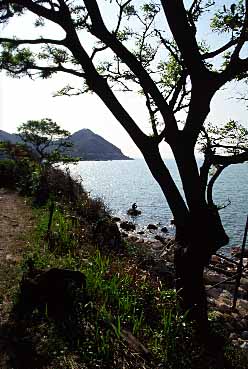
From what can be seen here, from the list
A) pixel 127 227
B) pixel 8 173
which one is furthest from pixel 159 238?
pixel 8 173

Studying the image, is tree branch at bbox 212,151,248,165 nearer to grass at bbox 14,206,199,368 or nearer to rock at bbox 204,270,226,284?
grass at bbox 14,206,199,368

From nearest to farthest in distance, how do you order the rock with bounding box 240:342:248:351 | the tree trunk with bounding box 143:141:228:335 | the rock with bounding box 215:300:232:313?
the tree trunk with bounding box 143:141:228:335 → the rock with bounding box 240:342:248:351 → the rock with bounding box 215:300:232:313

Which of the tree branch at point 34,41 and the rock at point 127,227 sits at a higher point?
the tree branch at point 34,41

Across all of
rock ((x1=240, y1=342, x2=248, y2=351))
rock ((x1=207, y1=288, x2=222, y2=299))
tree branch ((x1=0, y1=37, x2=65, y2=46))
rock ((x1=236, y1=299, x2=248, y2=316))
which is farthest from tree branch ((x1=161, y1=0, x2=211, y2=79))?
rock ((x1=207, y1=288, x2=222, y2=299))

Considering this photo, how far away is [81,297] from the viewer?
605 centimetres

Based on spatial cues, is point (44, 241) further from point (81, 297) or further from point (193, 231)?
point (193, 231)

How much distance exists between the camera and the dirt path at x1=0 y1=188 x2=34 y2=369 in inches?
242

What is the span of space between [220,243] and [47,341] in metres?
3.12

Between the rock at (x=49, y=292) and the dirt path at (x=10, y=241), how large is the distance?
1.07ft

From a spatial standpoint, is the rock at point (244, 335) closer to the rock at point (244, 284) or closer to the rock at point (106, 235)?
the rock at point (106, 235)

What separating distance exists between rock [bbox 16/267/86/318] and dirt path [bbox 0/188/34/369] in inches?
12.8

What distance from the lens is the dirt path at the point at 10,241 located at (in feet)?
20.2

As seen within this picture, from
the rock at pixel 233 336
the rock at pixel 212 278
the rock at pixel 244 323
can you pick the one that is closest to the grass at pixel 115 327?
the rock at pixel 233 336

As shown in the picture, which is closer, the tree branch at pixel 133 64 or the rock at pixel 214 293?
the tree branch at pixel 133 64
